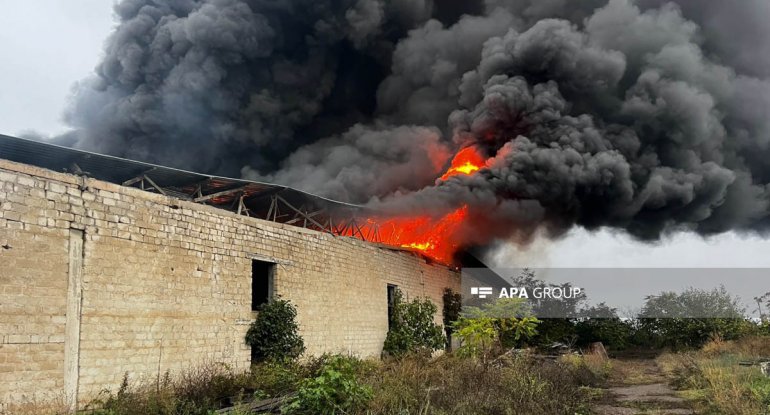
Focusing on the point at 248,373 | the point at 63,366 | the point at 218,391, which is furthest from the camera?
the point at 248,373

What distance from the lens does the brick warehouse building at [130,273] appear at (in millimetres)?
7699

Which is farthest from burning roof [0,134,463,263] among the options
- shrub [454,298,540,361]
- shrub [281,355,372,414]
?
shrub [281,355,372,414]

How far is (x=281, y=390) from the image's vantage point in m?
10.0

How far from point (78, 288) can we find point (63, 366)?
1.11 m

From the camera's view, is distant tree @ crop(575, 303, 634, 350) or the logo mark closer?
the logo mark

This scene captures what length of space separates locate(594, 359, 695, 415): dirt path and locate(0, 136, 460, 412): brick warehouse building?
6661 millimetres

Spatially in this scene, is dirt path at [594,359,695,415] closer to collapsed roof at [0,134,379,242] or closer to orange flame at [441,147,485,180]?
orange flame at [441,147,485,180]

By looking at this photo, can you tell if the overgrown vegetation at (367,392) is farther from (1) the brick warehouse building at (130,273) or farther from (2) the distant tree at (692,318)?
(2) the distant tree at (692,318)

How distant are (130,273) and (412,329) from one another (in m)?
10.6

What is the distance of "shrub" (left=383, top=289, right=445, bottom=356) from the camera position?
1722cm

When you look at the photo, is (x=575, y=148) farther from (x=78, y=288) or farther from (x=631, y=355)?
(x=78, y=288)

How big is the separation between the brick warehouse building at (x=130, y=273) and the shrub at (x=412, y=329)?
8.04ft

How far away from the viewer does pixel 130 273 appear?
30.2 ft

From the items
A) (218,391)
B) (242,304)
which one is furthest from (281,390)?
(242,304)
